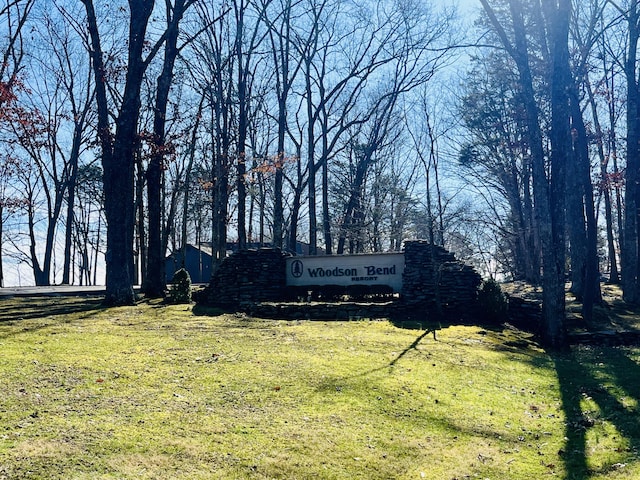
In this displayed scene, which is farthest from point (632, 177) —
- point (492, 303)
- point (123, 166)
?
point (123, 166)

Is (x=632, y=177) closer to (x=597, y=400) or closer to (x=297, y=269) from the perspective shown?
(x=297, y=269)

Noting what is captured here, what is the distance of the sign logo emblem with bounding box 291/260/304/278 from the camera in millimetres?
16062

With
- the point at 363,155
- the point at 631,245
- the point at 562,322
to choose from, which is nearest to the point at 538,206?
the point at 562,322

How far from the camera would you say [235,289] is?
15.3 metres

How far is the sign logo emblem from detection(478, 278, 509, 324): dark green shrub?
5.30 metres

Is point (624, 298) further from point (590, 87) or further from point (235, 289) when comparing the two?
point (235, 289)

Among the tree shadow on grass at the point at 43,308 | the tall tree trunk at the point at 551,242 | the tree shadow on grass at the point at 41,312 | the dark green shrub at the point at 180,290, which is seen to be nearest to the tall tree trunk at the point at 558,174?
the tall tree trunk at the point at 551,242

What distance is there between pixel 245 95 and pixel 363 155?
917 centimetres

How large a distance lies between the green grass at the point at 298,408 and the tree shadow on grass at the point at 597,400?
0.03 m

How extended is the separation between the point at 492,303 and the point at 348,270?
4.15 m

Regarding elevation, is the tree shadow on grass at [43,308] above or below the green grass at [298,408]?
above

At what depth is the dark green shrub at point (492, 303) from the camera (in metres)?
13.4

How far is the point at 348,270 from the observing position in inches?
608

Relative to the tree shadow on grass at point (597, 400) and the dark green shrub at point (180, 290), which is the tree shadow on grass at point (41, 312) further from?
the tree shadow on grass at point (597, 400)
